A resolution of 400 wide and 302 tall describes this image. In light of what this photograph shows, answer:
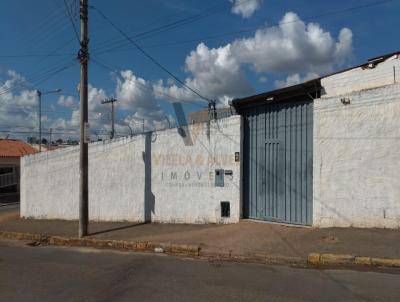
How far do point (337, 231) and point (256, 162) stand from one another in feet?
10.5

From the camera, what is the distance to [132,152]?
1528 centimetres

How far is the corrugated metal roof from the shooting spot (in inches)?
1566

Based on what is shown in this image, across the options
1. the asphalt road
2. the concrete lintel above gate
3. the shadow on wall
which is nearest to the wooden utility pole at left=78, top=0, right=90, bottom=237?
the shadow on wall

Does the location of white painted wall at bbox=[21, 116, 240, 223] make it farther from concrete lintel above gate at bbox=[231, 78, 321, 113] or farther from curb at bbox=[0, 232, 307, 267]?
curb at bbox=[0, 232, 307, 267]

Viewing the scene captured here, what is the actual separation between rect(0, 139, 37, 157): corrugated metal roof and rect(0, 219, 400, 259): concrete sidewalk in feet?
99.3

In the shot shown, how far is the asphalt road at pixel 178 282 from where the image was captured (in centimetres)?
622

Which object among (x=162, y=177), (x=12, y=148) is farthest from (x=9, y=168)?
(x=162, y=177)

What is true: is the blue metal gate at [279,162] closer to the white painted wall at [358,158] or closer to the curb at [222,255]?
the white painted wall at [358,158]

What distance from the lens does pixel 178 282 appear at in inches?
277

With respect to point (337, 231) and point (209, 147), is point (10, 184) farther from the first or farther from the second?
point (337, 231)

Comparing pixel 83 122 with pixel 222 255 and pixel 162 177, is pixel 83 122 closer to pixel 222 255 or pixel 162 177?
pixel 162 177

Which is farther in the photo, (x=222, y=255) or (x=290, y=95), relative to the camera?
(x=290, y=95)

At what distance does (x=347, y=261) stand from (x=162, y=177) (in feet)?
24.5

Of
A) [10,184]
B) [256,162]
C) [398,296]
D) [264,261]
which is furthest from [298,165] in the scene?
[10,184]
